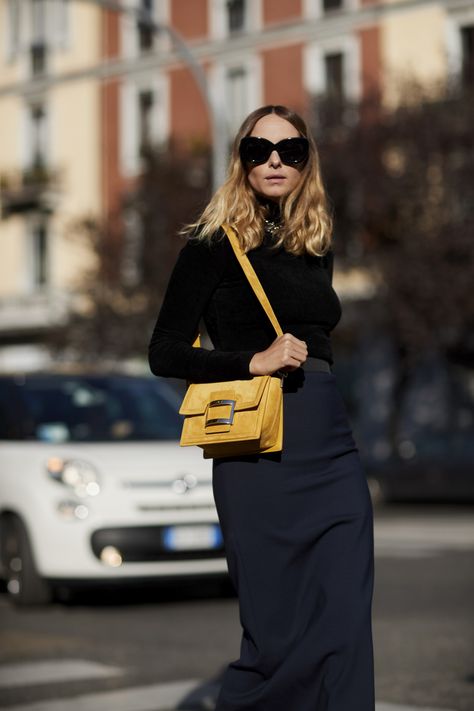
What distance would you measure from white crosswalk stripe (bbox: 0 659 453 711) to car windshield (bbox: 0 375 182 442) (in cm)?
312

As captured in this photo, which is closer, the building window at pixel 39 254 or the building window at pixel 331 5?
the building window at pixel 331 5

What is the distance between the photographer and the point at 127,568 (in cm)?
948

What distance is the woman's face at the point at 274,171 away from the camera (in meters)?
4.21

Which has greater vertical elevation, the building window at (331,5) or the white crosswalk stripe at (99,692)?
the building window at (331,5)

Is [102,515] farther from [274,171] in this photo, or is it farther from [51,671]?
[274,171]

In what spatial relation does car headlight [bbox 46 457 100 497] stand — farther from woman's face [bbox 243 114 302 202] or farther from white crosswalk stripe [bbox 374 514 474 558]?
woman's face [bbox 243 114 302 202]

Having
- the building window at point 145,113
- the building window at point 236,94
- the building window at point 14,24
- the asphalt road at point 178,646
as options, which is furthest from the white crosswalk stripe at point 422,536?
the building window at point 14,24

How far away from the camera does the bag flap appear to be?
13.0ft

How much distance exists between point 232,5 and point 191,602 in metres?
29.1

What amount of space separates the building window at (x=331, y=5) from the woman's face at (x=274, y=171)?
103ft

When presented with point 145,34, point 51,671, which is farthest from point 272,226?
point 145,34

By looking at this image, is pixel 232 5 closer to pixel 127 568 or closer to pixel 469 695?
pixel 127 568

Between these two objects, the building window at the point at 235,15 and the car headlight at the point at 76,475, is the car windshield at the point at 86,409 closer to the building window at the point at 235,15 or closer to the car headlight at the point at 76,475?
the car headlight at the point at 76,475

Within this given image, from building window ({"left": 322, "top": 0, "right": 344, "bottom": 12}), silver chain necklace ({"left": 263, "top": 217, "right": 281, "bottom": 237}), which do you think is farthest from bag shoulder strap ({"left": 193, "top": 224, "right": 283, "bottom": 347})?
building window ({"left": 322, "top": 0, "right": 344, "bottom": 12})
